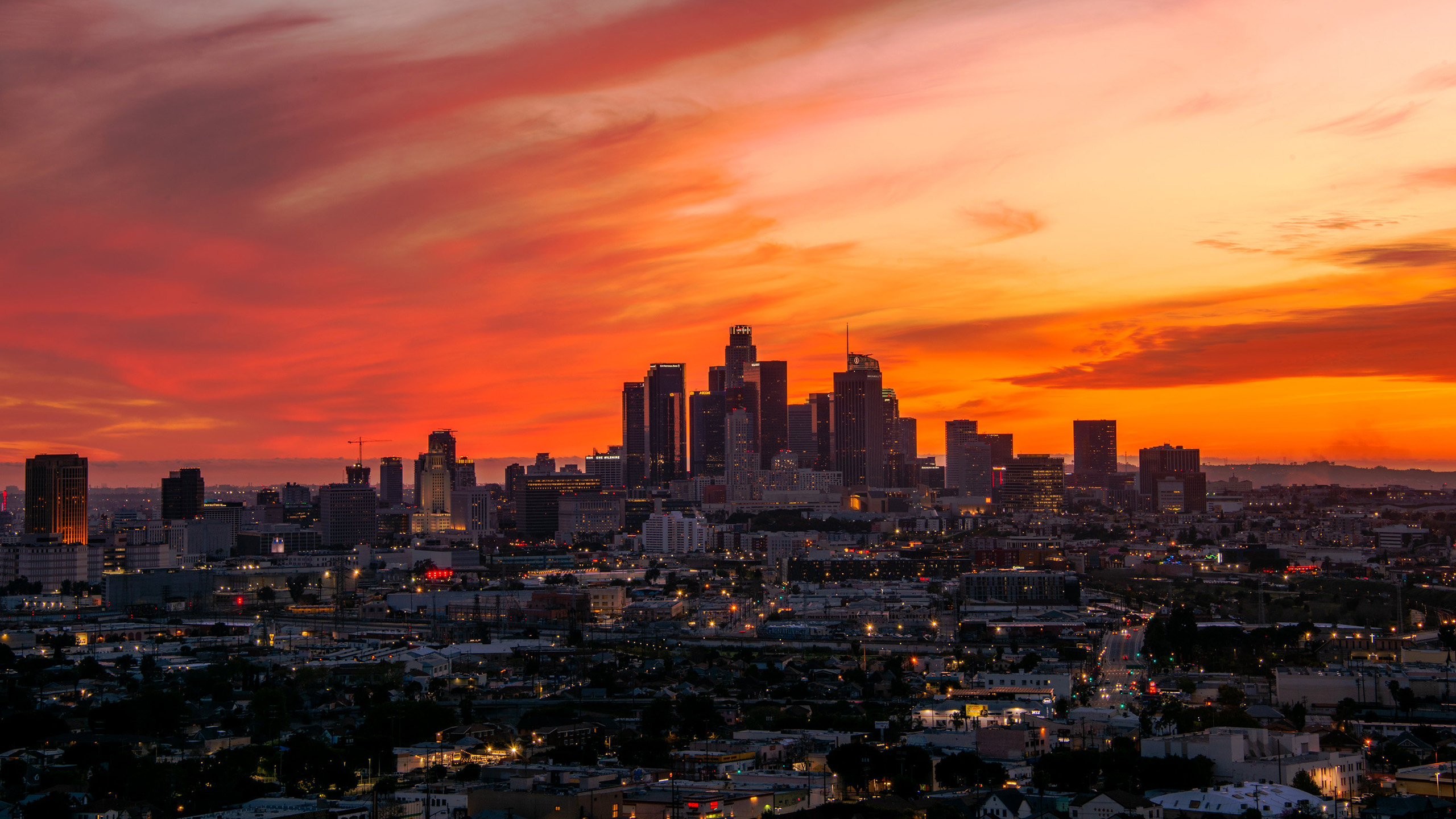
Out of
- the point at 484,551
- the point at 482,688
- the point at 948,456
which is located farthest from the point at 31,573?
the point at 948,456

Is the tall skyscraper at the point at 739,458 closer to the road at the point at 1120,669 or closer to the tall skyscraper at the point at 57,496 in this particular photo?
the tall skyscraper at the point at 57,496

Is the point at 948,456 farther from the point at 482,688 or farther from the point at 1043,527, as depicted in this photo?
the point at 482,688

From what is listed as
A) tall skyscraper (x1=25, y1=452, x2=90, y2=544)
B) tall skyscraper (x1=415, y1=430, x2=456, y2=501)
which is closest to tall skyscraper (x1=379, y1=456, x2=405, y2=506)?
tall skyscraper (x1=415, y1=430, x2=456, y2=501)

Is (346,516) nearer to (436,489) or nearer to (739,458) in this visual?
(436,489)

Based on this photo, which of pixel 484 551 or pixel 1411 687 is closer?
pixel 1411 687

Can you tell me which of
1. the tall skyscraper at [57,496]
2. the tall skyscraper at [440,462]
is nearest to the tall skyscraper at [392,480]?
the tall skyscraper at [440,462]

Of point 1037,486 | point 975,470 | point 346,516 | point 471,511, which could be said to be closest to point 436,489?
point 471,511
